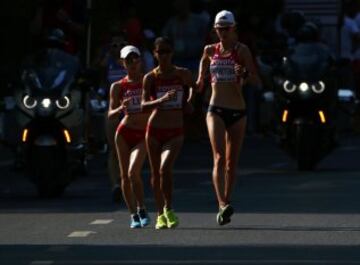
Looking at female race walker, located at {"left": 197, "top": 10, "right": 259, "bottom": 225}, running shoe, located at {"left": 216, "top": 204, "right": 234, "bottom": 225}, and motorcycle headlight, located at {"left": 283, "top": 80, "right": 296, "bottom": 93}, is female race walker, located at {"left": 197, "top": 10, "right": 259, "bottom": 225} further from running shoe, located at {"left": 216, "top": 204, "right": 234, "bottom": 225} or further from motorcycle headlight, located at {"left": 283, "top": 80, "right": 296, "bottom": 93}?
motorcycle headlight, located at {"left": 283, "top": 80, "right": 296, "bottom": 93}

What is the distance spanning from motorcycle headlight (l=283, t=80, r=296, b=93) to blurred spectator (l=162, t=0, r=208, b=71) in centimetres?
420

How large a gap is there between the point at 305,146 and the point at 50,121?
438cm

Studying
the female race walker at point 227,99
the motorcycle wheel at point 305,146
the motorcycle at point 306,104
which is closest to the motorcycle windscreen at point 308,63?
the motorcycle at point 306,104

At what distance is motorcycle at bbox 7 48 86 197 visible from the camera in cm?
1927

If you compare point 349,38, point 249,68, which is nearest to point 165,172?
point 249,68

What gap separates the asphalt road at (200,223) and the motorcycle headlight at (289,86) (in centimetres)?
102

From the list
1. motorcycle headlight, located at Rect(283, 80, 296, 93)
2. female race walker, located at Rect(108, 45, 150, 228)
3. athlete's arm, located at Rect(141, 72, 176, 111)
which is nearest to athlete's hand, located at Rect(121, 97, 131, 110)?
female race walker, located at Rect(108, 45, 150, 228)

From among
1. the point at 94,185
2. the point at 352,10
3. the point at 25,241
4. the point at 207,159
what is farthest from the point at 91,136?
the point at 352,10

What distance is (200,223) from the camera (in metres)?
16.2

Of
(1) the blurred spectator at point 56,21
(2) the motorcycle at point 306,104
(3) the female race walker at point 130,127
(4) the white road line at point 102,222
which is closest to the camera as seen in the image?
(3) the female race walker at point 130,127

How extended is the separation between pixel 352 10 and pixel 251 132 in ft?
12.1

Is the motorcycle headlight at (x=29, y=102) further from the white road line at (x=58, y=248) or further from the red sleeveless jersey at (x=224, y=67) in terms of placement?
the white road line at (x=58, y=248)

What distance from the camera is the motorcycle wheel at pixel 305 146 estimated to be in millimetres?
22672

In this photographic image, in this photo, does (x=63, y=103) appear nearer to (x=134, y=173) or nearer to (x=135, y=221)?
(x=134, y=173)
